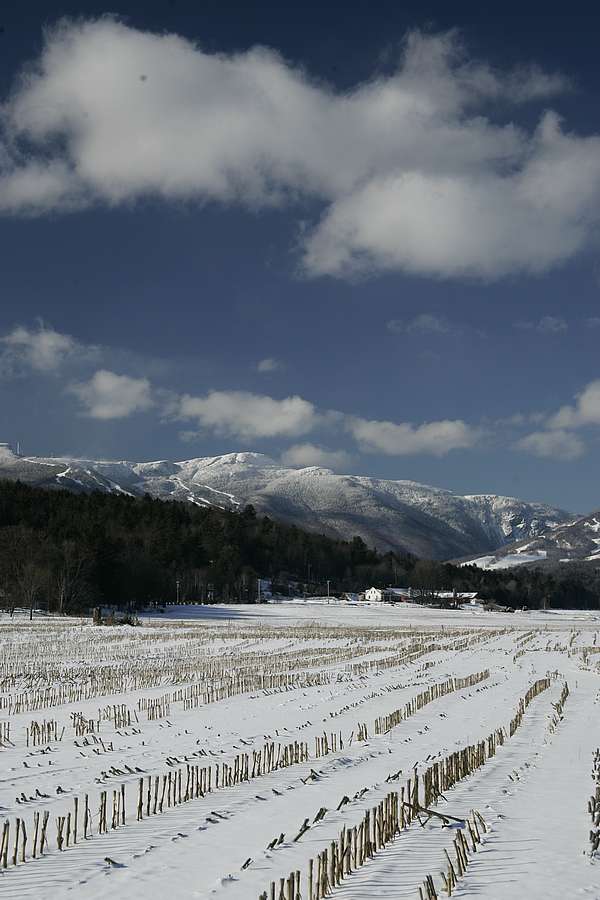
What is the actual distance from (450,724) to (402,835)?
8.53 m

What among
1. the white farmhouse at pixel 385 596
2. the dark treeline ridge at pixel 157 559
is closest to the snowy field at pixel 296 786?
the dark treeline ridge at pixel 157 559

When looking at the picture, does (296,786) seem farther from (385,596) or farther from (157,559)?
(385,596)

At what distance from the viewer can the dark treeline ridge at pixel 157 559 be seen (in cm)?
9506

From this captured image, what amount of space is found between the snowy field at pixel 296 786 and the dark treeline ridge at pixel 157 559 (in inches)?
2758

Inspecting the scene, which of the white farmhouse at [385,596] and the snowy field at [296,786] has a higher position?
the snowy field at [296,786]

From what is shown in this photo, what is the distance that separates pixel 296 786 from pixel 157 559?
117 meters

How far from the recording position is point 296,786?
1130 cm

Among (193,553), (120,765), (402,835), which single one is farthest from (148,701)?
(193,553)

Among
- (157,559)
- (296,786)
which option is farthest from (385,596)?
(296,786)

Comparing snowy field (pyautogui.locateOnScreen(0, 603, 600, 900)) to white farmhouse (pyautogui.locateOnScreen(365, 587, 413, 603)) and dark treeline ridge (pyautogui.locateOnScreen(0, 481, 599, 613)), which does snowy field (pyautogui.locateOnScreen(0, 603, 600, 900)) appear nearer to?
dark treeline ridge (pyautogui.locateOnScreen(0, 481, 599, 613))

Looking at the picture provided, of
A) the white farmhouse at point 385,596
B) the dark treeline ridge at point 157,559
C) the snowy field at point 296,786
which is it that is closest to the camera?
the snowy field at point 296,786

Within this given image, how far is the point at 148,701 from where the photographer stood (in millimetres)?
20500

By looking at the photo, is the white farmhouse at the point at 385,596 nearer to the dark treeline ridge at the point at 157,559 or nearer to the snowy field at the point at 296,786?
the dark treeline ridge at the point at 157,559

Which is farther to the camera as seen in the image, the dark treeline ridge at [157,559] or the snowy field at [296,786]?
the dark treeline ridge at [157,559]
